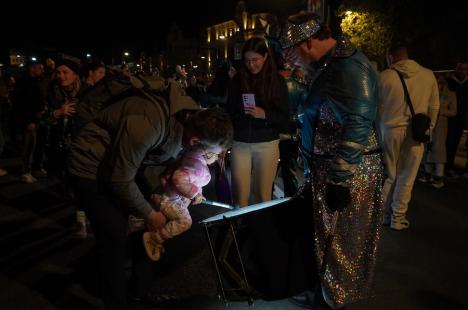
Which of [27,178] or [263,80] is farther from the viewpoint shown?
[27,178]

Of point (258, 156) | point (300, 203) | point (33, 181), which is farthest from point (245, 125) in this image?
point (33, 181)

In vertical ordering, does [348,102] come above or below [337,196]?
above

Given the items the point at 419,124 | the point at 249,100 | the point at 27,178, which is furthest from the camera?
the point at 27,178

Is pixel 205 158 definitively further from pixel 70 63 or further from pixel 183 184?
pixel 70 63

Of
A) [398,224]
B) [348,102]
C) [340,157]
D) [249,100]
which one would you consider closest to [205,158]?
[340,157]

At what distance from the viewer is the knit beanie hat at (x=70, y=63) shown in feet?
13.6

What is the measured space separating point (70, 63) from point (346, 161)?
321 centimetres

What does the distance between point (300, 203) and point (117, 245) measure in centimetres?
126

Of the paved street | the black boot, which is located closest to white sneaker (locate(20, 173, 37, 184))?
the paved street

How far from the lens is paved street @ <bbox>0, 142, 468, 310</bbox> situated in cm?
327

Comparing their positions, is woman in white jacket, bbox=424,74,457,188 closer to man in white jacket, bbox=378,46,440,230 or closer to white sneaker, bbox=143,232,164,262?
man in white jacket, bbox=378,46,440,230

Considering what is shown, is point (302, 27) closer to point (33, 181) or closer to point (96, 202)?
point (96, 202)

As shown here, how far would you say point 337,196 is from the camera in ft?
7.67

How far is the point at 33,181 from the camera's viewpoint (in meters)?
7.23
